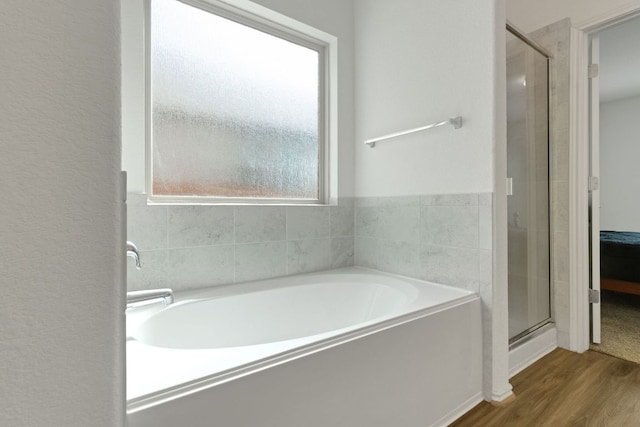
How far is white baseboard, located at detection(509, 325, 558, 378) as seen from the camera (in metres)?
1.79

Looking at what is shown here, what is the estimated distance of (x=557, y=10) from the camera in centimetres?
207

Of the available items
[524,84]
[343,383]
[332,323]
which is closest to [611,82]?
[524,84]

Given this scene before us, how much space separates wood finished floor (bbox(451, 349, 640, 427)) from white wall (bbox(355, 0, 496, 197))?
1.03m

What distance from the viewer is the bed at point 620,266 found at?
2.67 metres

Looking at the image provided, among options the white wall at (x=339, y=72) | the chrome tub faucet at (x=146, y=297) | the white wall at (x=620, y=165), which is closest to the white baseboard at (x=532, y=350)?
the white wall at (x=339, y=72)

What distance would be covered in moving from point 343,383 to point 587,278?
6.23 feet

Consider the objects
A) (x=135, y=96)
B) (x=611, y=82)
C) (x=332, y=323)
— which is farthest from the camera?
(x=611, y=82)

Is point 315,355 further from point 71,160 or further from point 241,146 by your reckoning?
point 241,146

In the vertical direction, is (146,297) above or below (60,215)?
below

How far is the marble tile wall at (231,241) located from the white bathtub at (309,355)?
0.36 ft

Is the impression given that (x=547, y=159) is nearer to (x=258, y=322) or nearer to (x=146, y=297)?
(x=258, y=322)

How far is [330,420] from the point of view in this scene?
997 mm

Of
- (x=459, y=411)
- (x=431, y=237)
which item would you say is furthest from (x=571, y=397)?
(x=431, y=237)

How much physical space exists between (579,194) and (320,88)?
6.04 ft
